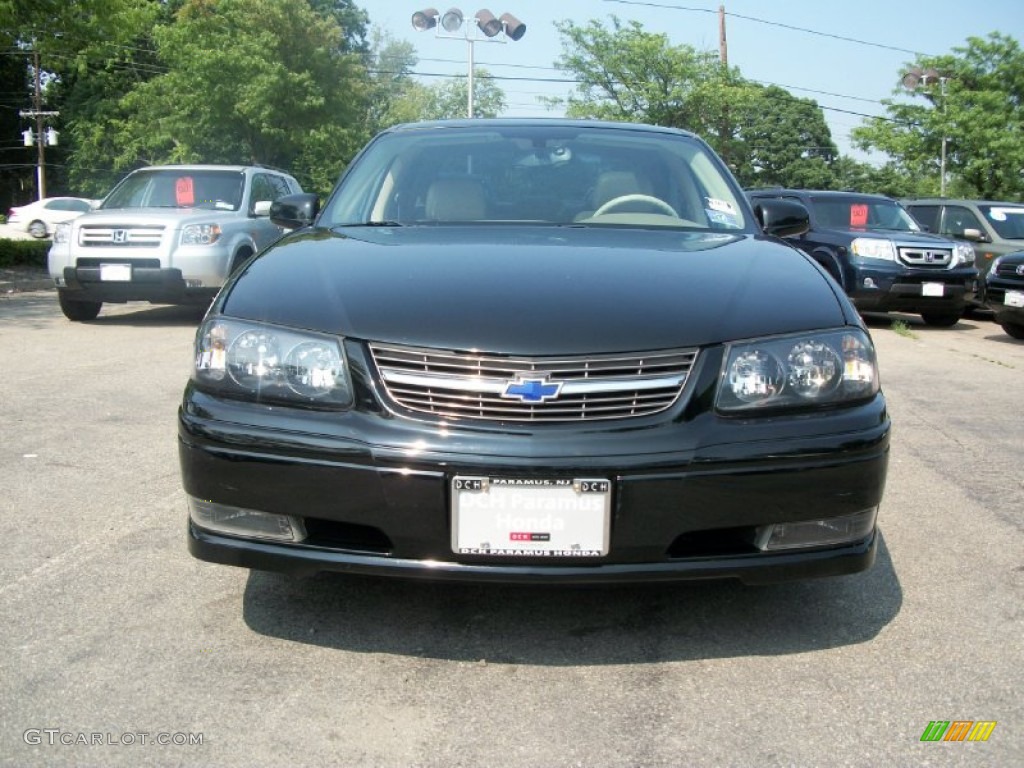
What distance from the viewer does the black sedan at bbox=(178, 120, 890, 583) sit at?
249cm

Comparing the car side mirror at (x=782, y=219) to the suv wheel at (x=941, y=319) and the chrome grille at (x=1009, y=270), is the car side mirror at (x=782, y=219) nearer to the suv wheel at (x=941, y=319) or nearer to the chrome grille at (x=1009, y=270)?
the chrome grille at (x=1009, y=270)

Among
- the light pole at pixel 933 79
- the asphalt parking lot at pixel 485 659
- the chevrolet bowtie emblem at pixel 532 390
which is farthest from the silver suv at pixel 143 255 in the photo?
the light pole at pixel 933 79

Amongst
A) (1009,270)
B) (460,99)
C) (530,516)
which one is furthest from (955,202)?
(460,99)

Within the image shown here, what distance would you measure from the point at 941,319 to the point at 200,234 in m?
9.25

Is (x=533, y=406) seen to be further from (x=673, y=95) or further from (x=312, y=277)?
(x=673, y=95)

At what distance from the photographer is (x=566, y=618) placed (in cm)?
299

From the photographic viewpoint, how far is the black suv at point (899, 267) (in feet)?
42.1

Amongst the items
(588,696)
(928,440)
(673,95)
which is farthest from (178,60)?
(588,696)

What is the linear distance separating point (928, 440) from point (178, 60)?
36622 mm

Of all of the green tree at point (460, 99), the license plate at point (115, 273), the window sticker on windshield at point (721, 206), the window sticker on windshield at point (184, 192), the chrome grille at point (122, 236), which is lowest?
the license plate at point (115, 273)

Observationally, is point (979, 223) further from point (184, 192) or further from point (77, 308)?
point (77, 308)

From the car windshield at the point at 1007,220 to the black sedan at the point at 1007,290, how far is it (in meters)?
3.78

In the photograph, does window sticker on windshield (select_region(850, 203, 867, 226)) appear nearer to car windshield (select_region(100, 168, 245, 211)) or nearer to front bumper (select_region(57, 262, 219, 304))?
car windshield (select_region(100, 168, 245, 211))

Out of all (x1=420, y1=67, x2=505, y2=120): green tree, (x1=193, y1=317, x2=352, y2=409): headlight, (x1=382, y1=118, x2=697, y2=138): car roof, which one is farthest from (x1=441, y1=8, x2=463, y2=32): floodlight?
(x1=420, y1=67, x2=505, y2=120): green tree
